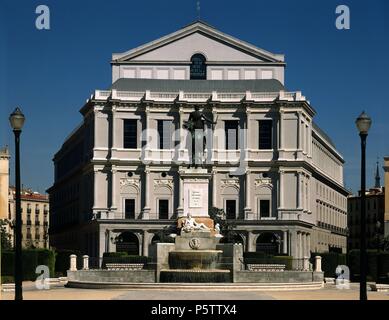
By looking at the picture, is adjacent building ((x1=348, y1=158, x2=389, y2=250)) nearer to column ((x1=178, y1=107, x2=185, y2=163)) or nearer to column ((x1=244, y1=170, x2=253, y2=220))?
column ((x1=244, y1=170, x2=253, y2=220))

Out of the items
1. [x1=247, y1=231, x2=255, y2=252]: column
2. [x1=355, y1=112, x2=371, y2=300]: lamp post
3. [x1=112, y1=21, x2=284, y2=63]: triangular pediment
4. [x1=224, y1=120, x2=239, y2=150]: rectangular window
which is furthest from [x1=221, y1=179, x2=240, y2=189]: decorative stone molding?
[x1=355, y1=112, x2=371, y2=300]: lamp post

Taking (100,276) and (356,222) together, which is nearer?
(100,276)

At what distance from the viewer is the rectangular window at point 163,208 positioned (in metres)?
106

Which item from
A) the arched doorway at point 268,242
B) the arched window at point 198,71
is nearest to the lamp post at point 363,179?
the arched doorway at point 268,242

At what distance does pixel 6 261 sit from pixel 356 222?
111 meters

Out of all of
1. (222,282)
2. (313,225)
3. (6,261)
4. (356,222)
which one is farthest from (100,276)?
(356,222)

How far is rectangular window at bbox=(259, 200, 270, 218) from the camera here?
349ft

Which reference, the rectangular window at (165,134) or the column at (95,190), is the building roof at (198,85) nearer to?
the rectangular window at (165,134)

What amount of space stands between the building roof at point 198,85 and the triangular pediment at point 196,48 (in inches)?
216

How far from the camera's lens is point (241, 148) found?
107750mm

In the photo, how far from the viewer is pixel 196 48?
4781 inches

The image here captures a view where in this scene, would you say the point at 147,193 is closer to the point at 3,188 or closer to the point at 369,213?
the point at 369,213

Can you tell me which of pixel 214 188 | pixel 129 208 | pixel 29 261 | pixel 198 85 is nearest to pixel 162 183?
pixel 129 208
